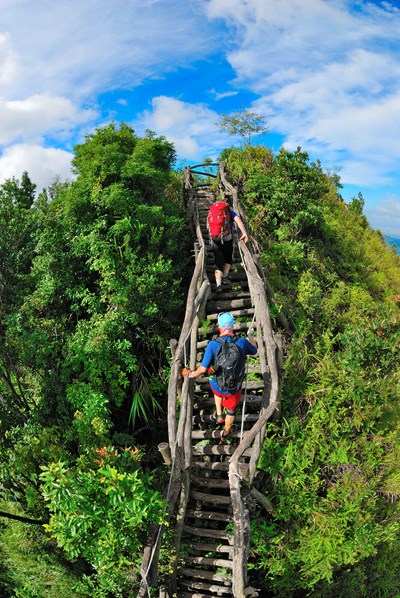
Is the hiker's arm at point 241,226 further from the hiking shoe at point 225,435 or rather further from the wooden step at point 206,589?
the wooden step at point 206,589

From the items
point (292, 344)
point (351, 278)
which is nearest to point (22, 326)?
point (292, 344)

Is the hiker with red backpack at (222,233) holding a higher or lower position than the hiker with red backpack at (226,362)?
higher

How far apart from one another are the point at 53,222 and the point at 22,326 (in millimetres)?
2717

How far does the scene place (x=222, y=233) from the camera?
346 inches

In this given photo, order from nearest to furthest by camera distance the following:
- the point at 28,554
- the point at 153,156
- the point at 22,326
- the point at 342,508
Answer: the point at 342,508
the point at 28,554
the point at 22,326
the point at 153,156

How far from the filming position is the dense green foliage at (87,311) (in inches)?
334

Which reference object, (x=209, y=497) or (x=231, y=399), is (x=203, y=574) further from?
(x=231, y=399)

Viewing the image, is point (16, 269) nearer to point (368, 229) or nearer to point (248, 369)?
point (248, 369)

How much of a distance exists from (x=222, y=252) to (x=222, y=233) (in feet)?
1.68

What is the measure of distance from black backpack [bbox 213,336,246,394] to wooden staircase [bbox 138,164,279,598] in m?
0.74

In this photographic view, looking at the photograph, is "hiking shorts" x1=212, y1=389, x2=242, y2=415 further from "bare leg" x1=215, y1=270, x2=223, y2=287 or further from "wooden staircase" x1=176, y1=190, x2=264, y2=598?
"bare leg" x1=215, y1=270, x2=223, y2=287

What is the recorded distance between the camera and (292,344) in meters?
9.25

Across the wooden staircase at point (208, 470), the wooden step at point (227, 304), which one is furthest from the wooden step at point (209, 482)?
the wooden step at point (227, 304)

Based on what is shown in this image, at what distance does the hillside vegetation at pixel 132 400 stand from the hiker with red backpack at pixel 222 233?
1.30 metres
